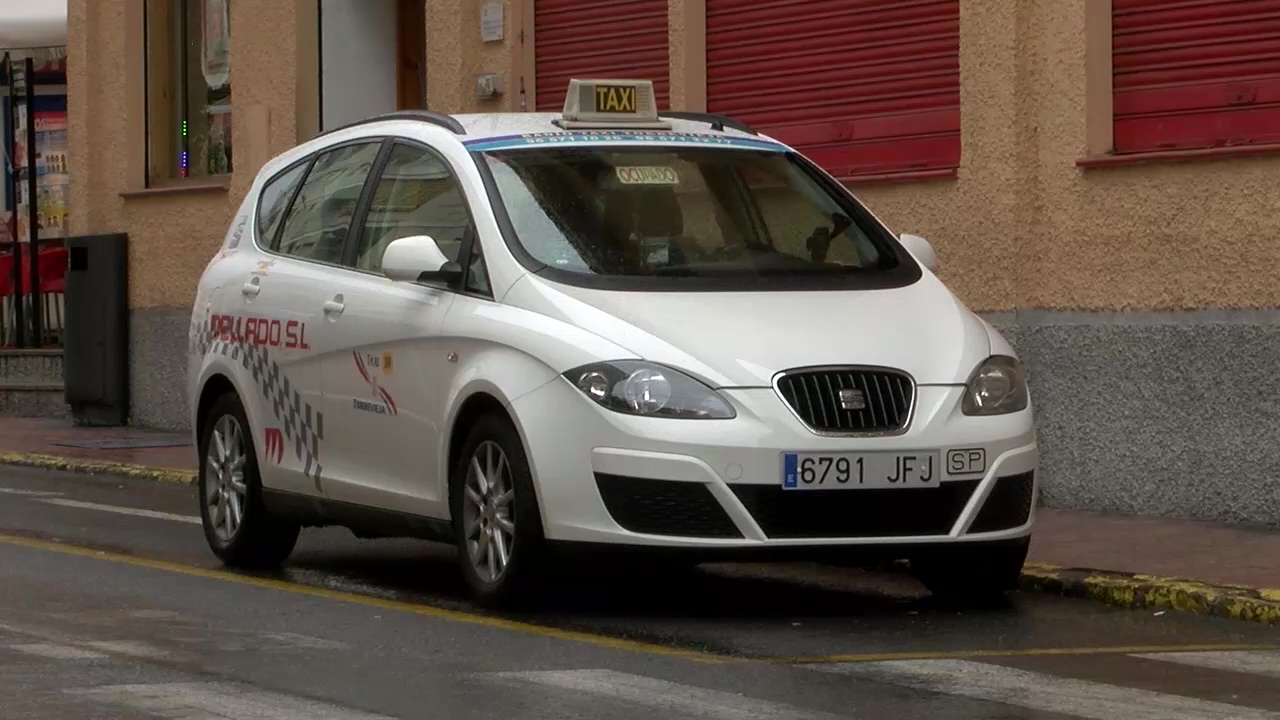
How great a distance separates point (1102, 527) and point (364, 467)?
3.82 m

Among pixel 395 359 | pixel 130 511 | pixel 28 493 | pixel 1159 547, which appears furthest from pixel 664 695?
pixel 28 493

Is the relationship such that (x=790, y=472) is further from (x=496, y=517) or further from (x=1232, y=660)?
(x=1232, y=660)

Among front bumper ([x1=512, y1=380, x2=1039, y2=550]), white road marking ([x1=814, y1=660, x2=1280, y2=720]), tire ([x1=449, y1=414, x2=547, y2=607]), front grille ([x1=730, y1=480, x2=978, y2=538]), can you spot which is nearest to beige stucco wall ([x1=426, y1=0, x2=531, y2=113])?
tire ([x1=449, y1=414, x2=547, y2=607])

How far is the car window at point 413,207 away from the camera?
994cm

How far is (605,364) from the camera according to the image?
8.77m

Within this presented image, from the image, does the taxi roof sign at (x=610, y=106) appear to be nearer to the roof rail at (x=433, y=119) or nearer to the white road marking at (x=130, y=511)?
the roof rail at (x=433, y=119)

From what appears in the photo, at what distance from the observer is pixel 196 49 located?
72.0 feet

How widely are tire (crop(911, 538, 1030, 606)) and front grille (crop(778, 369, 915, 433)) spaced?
522 millimetres

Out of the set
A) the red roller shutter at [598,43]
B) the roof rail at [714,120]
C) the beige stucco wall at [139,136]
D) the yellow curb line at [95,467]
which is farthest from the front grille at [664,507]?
the beige stucco wall at [139,136]

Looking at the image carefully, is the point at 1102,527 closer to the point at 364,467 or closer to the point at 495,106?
the point at 364,467

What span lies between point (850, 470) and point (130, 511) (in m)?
6.35

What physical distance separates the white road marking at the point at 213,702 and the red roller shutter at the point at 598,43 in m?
9.82

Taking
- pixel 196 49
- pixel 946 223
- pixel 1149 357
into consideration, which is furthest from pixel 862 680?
pixel 196 49

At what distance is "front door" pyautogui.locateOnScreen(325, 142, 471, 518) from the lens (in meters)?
9.65
